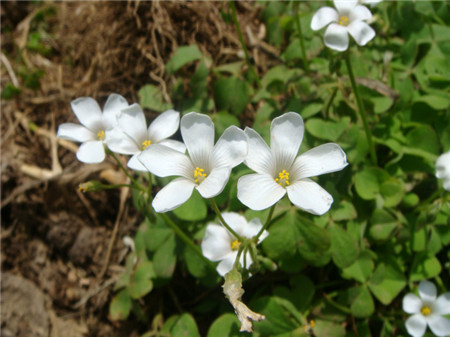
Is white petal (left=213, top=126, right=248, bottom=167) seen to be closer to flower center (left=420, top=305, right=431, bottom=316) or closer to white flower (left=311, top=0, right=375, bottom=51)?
white flower (left=311, top=0, right=375, bottom=51)

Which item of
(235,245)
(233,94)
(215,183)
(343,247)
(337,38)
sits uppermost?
(337,38)

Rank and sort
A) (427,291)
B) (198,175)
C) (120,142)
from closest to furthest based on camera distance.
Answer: (198,175) < (120,142) < (427,291)

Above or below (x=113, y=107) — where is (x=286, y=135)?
above

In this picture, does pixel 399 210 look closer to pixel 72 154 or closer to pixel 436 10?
pixel 436 10

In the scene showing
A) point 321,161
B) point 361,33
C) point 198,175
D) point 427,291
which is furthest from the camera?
point 427,291

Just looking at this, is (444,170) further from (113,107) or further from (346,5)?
(113,107)

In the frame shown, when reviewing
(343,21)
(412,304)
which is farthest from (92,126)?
(412,304)

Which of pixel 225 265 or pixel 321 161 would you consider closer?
pixel 321 161
